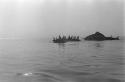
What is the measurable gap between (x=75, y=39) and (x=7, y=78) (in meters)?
162

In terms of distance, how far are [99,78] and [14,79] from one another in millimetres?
9752

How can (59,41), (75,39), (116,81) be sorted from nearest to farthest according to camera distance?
(116,81) → (59,41) → (75,39)

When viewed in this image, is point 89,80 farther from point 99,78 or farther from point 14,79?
point 14,79

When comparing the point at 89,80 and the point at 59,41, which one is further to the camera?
the point at 59,41

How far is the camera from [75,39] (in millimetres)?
186375

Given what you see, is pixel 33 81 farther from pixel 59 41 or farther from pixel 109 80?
pixel 59 41

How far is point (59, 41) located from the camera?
15588 cm

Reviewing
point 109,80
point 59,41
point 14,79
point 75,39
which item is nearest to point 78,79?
point 109,80

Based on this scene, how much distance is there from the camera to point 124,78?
2489cm

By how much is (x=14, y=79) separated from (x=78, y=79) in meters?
7.32

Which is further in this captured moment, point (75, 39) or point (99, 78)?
point (75, 39)

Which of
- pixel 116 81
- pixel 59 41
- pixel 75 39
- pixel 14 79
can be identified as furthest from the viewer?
pixel 75 39

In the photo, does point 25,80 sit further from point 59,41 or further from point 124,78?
point 59,41

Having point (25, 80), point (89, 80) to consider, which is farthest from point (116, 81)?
point (25, 80)
